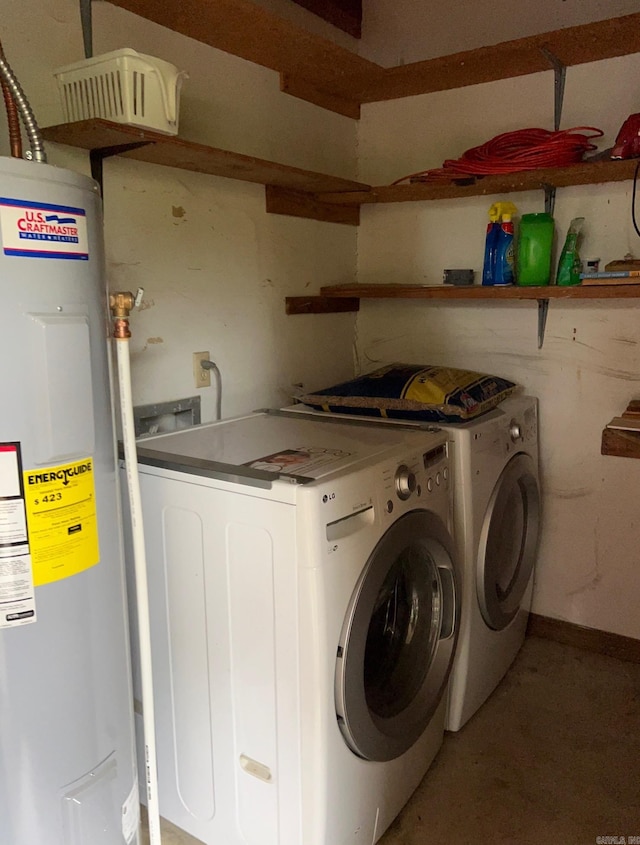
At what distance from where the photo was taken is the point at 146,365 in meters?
1.80

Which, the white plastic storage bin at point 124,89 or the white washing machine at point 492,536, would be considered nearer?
the white plastic storage bin at point 124,89

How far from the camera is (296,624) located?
127 centimetres

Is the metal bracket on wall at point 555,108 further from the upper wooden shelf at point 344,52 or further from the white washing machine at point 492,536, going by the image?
the white washing machine at point 492,536

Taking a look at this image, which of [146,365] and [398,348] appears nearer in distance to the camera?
[146,365]

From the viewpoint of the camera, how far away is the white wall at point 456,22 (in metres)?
2.11

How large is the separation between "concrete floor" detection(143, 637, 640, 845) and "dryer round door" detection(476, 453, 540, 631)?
293mm

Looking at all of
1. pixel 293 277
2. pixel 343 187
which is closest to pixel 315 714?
pixel 293 277

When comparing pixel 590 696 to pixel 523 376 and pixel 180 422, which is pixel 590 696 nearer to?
pixel 523 376

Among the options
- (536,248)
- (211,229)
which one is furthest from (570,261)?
(211,229)

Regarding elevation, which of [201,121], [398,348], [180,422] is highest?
[201,121]

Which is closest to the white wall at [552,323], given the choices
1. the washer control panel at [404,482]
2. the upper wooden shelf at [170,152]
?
the upper wooden shelf at [170,152]

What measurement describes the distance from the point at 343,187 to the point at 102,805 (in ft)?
6.07

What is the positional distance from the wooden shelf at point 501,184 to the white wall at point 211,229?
10.4 inches

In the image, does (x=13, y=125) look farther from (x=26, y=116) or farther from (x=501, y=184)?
(x=501, y=184)
